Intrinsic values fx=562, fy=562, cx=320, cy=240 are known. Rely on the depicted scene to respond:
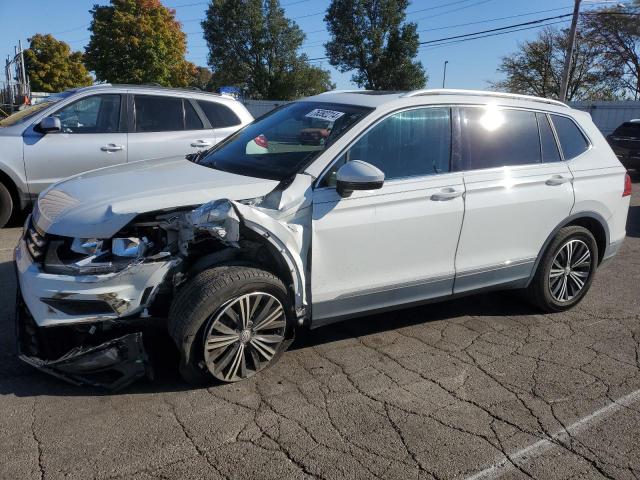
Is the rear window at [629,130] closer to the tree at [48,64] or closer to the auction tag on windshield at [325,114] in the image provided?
the auction tag on windshield at [325,114]

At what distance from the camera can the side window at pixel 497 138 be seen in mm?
4277

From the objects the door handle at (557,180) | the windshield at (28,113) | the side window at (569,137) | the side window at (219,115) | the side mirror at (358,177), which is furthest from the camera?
the side window at (219,115)

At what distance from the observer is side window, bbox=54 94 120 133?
7.14 meters

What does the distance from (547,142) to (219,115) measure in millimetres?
4755

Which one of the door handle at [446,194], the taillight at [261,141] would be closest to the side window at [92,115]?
the taillight at [261,141]

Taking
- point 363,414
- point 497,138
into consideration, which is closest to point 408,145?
point 497,138

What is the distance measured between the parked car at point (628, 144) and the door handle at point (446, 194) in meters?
12.6

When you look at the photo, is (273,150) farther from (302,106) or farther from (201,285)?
(201,285)

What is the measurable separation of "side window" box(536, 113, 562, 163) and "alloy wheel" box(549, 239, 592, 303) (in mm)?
741

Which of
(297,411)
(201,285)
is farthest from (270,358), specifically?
(201,285)

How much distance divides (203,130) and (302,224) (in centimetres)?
475

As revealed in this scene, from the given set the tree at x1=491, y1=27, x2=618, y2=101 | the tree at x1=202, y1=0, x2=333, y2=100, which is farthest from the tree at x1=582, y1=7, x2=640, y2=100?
the tree at x1=202, y1=0, x2=333, y2=100

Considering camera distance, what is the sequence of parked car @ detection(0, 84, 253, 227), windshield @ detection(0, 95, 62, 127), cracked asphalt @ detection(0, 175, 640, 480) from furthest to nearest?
windshield @ detection(0, 95, 62, 127) → parked car @ detection(0, 84, 253, 227) → cracked asphalt @ detection(0, 175, 640, 480)

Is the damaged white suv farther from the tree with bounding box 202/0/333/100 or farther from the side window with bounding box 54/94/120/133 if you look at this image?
the tree with bounding box 202/0/333/100
